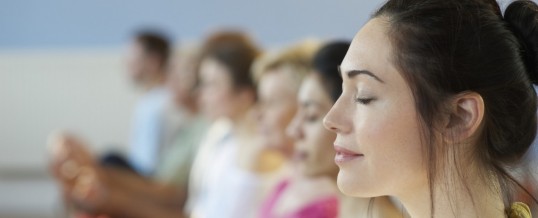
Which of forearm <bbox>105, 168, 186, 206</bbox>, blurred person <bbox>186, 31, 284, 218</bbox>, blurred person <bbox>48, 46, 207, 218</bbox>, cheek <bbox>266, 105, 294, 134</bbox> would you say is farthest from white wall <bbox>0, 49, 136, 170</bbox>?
cheek <bbox>266, 105, 294, 134</bbox>

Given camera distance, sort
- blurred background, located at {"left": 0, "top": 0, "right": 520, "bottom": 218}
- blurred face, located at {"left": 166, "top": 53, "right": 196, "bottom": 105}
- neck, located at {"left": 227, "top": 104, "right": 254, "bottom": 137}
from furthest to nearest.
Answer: blurred background, located at {"left": 0, "top": 0, "right": 520, "bottom": 218}, blurred face, located at {"left": 166, "top": 53, "right": 196, "bottom": 105}, neck, located at {"left": 227, "top": 104, "right": 254, "bottom": 137}

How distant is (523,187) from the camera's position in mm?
1261

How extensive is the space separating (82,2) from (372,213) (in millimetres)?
4235

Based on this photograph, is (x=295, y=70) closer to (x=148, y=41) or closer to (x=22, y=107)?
(x=148, y=41)

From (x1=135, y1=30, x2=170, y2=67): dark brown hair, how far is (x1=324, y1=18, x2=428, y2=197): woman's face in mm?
3348

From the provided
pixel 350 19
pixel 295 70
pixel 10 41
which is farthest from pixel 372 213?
pixel 10 41

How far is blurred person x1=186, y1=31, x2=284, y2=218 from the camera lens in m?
2.39

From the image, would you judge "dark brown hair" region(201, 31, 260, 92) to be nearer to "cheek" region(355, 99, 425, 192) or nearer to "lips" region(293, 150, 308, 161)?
"lips" region(293, 150, 308, 161)

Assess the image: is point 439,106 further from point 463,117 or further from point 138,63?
point 138,63

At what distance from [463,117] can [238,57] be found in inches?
61.4

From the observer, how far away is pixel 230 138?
270 cm

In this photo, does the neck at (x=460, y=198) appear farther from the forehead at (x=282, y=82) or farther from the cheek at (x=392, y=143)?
the forehead at (x=282, y=82)

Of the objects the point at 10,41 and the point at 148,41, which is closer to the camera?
the point at 148,41

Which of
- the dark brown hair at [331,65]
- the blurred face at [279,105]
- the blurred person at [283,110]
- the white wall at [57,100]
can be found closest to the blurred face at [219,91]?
the blurred person at [283,110]
